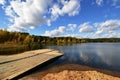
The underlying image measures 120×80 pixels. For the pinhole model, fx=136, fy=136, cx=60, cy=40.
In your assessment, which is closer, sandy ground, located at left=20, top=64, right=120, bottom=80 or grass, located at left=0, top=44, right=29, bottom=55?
sandy ground, located at left=20, top=64, right=120, bottom=80

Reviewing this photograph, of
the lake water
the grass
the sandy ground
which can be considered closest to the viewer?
the sandy ground

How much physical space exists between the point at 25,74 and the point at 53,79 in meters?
3.27

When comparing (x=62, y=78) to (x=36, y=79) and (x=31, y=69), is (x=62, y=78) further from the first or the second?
(x=31, y=69)

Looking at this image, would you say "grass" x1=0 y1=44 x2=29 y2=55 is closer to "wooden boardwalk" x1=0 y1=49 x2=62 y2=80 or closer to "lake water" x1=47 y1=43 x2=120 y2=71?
"lake water" x1=47 y1=43 x2=120 y2=71

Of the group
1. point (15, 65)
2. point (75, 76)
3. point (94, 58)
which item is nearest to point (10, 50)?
A: point (94, 58)

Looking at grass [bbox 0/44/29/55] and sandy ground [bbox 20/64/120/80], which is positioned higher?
grass [bbox 0/44/29/55]

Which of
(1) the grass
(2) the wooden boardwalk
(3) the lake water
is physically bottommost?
(3) the lake water

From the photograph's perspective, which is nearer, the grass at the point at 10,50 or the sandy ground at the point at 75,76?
the sandy ground at the point at 75,76

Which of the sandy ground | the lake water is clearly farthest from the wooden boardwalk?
the lake water

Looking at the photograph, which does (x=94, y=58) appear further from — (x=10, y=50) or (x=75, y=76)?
(x=10, y=50)

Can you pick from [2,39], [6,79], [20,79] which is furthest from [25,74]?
[2,39]

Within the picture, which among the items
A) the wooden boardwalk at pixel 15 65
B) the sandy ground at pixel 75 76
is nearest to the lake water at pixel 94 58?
the wooden boardwalk at pixel 15 65

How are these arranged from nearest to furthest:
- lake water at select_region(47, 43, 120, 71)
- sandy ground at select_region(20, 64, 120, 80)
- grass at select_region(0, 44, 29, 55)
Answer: sandy ground at select_region(20, 64, 120, 80)
lake water at select_region(47, 43, 120, 71)
grass at select_region(0, 44, 29, 55)

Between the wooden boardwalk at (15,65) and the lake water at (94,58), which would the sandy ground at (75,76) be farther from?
the lake water at (94,58)
